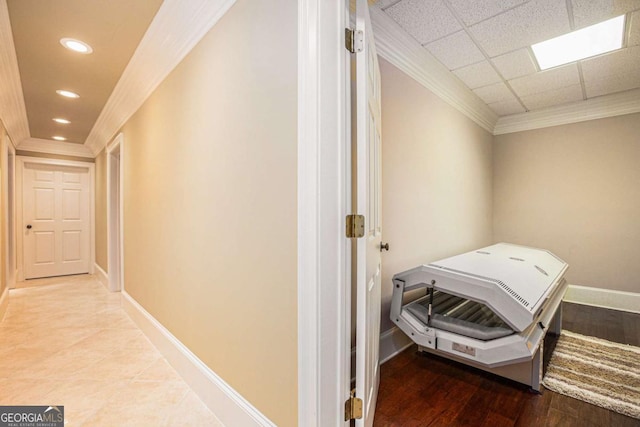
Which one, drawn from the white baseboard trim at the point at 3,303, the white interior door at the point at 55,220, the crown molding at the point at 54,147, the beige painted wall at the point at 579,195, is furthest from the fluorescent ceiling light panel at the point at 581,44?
the white interior door at the point at 55,220

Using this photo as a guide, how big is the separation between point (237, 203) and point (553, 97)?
13.5ft

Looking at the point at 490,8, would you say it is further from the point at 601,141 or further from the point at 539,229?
the point at 539,229

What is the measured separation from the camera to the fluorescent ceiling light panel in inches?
90.8

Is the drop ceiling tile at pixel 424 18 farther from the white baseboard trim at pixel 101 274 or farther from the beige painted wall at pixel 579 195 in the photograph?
the white baseboard trim at pixel 101 274

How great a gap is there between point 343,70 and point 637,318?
424 centimetres

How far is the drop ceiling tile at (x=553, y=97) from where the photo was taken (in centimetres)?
342

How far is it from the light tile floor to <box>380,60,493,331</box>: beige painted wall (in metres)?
1.55

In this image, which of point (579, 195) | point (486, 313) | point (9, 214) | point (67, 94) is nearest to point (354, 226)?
point (486, 313)

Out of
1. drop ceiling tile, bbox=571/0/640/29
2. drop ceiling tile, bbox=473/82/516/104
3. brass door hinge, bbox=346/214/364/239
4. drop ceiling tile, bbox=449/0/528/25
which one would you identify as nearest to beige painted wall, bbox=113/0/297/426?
brass door hinge, bbox=346/214/364/239

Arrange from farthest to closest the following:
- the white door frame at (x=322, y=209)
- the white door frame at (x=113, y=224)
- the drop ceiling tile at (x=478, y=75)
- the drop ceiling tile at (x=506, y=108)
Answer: the white door frame at (x=113, y=224), the drop ceiling tile at (x=506, y=108), the drop ceiling tile at (x=478, y=75), the white door frame at (x=322, y=209)

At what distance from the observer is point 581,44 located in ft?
8.26

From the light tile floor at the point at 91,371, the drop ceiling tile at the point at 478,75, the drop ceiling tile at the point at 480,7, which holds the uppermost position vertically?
the drop ceiling tile at the point at 480,7

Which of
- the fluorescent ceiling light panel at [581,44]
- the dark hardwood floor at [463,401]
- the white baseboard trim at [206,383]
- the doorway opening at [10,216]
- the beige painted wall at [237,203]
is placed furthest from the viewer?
the doorway opening at [10,216]

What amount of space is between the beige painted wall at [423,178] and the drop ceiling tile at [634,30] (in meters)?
1.41
